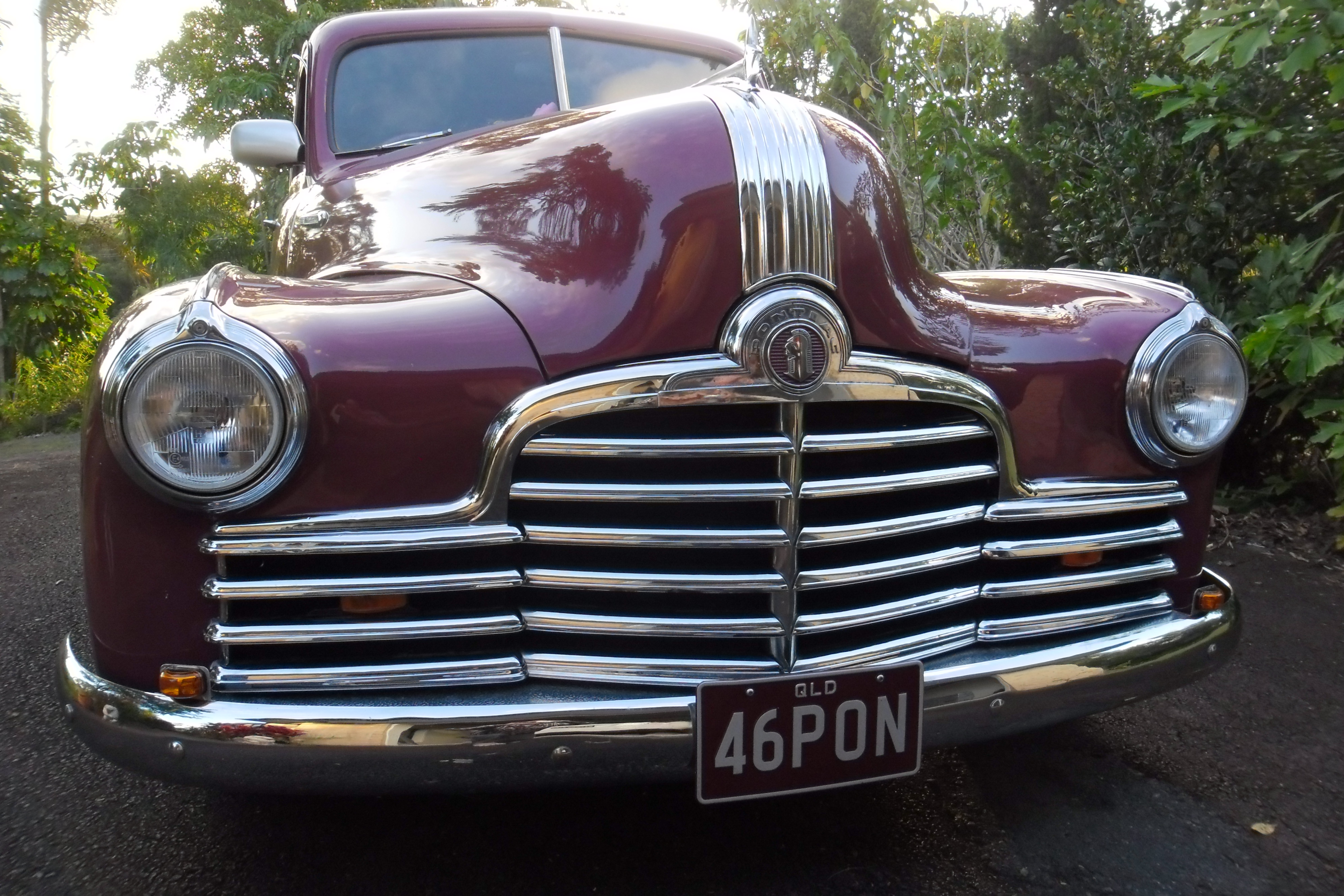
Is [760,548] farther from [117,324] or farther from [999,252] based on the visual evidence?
[999,252]

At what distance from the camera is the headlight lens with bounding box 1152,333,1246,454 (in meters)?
1.89

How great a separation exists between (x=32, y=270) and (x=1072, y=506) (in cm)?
900

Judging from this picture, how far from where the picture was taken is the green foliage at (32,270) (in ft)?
26.7

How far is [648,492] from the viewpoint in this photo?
153 centimetres

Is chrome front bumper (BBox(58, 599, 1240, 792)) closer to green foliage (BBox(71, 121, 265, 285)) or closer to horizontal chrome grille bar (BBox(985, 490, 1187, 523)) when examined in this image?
horizontal chrome grille bar (BBox(985, 490, 1187, 523))

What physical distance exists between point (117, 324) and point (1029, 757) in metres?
2.00

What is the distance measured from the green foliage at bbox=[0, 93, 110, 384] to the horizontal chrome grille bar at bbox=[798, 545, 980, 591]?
8.68 metres

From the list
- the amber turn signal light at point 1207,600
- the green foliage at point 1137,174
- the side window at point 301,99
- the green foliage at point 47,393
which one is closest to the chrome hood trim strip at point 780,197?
the amber turn signal light at point 1207,600

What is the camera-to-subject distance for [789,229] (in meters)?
1.64

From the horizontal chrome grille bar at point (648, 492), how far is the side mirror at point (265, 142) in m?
1.88

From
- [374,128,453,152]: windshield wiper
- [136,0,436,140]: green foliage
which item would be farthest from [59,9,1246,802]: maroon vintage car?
[136,0,436,140]: green foliage

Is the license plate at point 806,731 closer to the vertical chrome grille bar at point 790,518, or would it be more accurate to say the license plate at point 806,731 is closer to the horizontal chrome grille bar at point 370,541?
the vertical chrome grille bar at point 790,518

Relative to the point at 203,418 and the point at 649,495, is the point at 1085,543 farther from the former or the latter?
the point at 203,418

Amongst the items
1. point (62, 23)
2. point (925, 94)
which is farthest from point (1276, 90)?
point (62, 23)
